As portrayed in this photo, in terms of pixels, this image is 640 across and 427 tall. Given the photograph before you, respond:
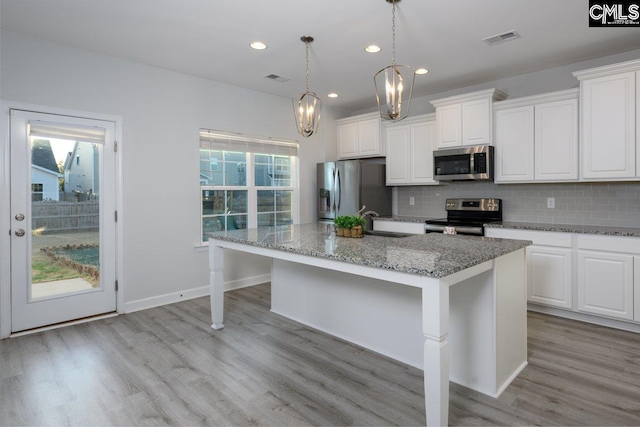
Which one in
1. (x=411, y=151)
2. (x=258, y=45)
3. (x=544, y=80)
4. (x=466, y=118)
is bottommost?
(x=411, y=151)

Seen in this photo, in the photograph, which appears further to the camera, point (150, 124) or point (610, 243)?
point (150, 124)

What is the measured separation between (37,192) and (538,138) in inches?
189

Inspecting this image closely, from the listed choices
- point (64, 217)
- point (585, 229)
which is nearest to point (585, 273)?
point (585, 229)

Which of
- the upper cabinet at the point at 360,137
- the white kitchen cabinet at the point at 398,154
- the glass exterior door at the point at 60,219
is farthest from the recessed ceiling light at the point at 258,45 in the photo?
the white kitchen cabinet at the point at 398,154

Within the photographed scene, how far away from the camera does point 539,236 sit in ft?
11.9

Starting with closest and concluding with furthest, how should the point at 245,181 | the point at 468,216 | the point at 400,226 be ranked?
the point at 468,216 < the point at 400,226 < the point at 245,181

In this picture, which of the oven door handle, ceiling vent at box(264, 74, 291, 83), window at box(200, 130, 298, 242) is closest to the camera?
the oven door handle

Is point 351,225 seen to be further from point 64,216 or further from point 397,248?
point 64,216

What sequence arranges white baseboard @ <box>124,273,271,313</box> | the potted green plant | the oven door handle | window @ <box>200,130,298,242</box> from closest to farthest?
1. the potted green plant
2. white baseboard @ <box>124,273,271,313</box>
3. the oven door handle
4. window @ <box>200,130,298,242</box>

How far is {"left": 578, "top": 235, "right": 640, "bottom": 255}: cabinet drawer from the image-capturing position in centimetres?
309

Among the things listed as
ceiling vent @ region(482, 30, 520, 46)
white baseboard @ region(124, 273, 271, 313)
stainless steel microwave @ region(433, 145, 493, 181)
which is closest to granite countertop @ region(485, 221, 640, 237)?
stainless steel microwave @ region(433, 145, 493, 181)

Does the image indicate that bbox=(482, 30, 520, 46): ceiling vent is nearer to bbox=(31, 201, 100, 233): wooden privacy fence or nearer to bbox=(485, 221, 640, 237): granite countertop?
bbox=(485, 221, 640, 237): granite countertop

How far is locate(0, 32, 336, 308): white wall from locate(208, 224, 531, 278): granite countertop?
1205 millimetres

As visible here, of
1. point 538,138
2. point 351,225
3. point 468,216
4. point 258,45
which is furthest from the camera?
A: point 468,216
